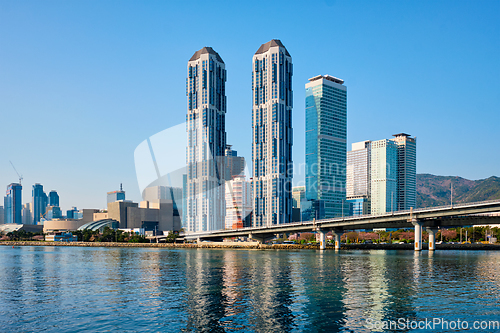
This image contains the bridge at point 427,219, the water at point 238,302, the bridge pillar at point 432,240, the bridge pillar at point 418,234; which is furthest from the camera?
the bridge pillar at point 432,240

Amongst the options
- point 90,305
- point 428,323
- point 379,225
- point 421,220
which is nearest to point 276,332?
point 428,323

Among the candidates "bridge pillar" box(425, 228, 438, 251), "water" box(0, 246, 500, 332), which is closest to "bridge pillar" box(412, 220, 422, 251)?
"bridge pillar" box(425, 228, 438, 251)

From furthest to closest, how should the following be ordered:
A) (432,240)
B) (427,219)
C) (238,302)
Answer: (432,240)
(427,219)
(238,302)

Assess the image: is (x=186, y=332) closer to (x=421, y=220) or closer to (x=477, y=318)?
(x=477, y=318)

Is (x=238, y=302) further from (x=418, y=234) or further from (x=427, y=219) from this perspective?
(x=427, y=219)

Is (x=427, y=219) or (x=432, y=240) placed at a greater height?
(x=427, y=219)

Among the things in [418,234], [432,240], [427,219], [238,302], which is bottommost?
[432,240]

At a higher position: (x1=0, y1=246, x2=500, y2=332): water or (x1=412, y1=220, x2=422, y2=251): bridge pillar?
(x1=0, y1=246, x2=500, y2=332): water

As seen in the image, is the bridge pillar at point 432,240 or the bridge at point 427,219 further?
the bridge pillar at point 432,240

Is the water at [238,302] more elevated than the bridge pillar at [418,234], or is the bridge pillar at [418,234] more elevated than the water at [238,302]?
the water at [238,302]

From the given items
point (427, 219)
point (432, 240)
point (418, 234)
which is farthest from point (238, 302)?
point (432, 240)

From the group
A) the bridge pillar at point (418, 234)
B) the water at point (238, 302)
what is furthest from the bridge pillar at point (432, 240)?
the water at point (238, 302)

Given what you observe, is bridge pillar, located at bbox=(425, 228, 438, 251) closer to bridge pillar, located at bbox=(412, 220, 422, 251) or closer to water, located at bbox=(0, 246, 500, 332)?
bridge pillar, located at bbox=(412, 220, 422, 251)

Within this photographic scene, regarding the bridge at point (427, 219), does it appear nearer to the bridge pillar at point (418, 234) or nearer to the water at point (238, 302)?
the bridge pillar at point (418, 234)
